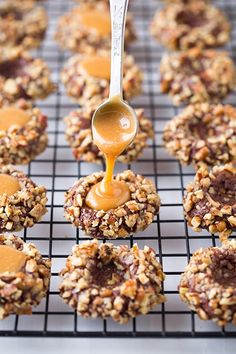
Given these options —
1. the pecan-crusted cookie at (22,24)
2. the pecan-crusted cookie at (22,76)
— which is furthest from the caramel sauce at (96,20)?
the pecan-crusted cookie at (22,76)

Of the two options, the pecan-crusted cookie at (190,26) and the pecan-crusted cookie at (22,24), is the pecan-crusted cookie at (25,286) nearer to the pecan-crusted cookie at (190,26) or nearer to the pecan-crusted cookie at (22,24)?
the pecan-crusted cookie at (22,24)

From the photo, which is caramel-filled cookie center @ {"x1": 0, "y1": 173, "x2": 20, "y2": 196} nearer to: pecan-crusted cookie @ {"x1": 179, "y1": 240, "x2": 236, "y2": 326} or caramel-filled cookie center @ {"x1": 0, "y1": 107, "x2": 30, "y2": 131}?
caramel-filled cookie center @ {"x1": 0, "y1": 107, "x2": 30, "y2": 131}

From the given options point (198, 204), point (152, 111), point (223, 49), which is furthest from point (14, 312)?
point (223, 49)

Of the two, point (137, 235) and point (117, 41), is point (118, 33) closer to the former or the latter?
point (117, 41)

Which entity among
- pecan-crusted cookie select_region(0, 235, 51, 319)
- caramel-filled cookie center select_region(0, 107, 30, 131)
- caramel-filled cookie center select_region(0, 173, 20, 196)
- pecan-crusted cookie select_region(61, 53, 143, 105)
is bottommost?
pecan-crusted cookie select_region(0, 235, 51, 319)

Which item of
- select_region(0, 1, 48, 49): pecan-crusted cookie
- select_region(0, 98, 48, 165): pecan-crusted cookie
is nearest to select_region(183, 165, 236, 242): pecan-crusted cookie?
select_region(0, 98, 48, 165): pecan-crusted cookie
